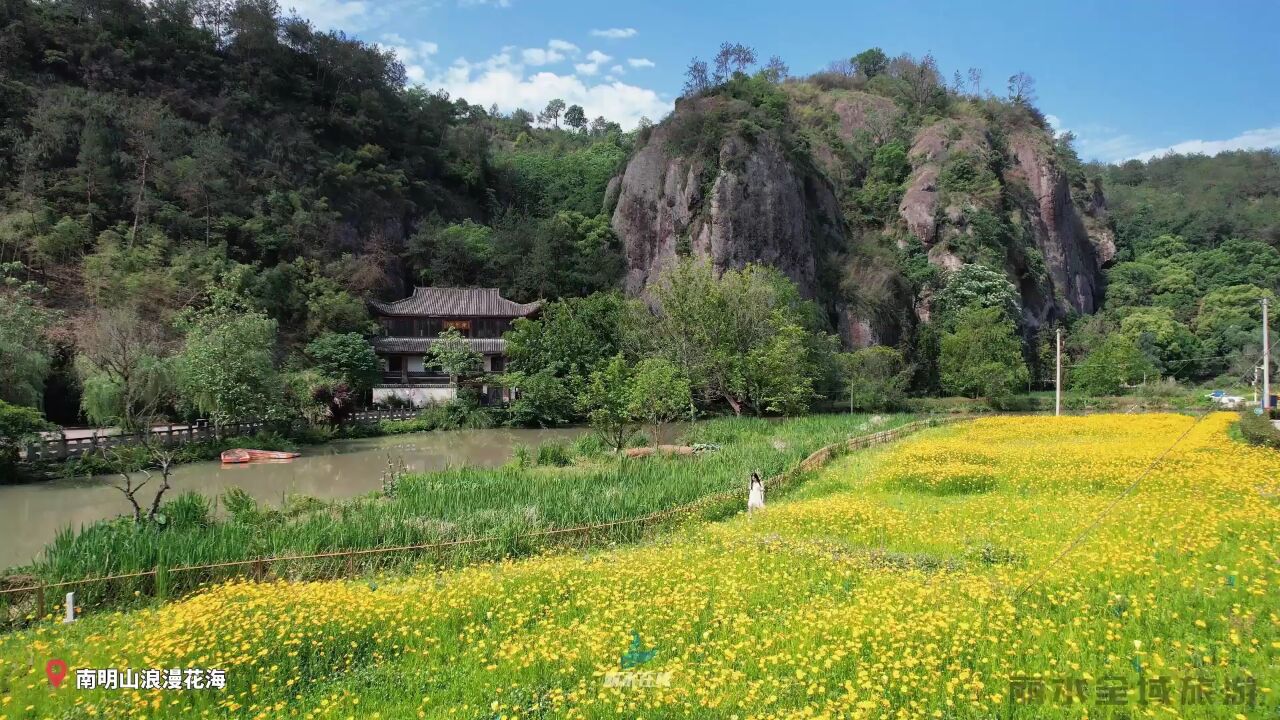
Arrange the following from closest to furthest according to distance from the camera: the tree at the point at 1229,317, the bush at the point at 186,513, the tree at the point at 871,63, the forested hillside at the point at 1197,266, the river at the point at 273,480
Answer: the bush at the point at 186,513 → the river at the point at 273,480 → the tree at the point at 1229,317 → the forested hillside at the point at 1197,266 → the tree at the point at 871,63

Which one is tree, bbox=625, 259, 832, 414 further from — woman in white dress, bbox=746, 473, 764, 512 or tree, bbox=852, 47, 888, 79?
tree, bbox=852, 47, 888, 79

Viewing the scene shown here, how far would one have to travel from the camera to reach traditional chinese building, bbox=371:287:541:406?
42156 mm

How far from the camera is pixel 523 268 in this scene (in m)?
51.6

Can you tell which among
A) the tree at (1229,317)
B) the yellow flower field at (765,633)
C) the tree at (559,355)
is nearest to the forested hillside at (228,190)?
the tree at (559,355)

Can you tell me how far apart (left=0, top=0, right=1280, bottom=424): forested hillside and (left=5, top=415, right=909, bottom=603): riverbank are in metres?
17.4

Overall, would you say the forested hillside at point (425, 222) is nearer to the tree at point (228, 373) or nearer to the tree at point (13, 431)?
the tree at point (228, 373)

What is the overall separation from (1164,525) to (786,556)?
6.09 meters

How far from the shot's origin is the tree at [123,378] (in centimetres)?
2609

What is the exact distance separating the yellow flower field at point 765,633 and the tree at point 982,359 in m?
35.3

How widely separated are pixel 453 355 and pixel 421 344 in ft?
17.9

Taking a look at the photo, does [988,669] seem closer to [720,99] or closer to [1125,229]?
[720,99]

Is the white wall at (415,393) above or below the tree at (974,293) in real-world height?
below

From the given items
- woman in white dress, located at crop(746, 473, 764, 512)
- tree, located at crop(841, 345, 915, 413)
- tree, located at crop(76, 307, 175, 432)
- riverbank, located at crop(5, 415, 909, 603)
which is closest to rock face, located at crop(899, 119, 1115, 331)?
tree, located at crop(841, 345, 915, 413)

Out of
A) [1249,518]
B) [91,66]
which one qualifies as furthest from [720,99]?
[1249,518]
